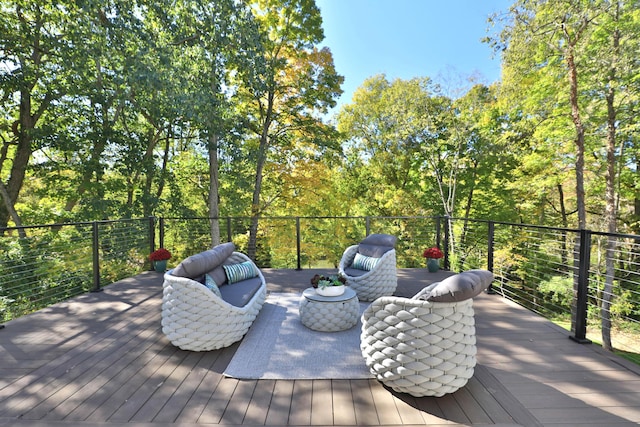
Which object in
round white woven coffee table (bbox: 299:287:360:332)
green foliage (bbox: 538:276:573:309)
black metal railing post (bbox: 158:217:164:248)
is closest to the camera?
round white woven coffee table (bbox: 299:287:360:332)

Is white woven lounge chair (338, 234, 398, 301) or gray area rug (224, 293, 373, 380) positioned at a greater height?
white woven lounge chair (338, 234, 398, 301)

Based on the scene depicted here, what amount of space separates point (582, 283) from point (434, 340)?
A: 1801 mm

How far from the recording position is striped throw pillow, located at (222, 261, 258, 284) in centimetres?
314

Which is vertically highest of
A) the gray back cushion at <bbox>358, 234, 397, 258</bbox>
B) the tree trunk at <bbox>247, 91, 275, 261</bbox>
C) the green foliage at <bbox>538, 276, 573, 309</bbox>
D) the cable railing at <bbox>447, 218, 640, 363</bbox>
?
the tree trunk at <bbox>247, 91, 275, 261</bbox>

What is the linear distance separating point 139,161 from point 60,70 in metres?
2.34

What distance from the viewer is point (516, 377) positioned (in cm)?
190

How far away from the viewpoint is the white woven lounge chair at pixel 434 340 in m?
1.62

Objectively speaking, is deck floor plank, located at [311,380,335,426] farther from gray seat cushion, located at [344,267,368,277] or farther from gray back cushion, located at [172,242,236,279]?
gray seat cushion, located at [344,267,368,277]

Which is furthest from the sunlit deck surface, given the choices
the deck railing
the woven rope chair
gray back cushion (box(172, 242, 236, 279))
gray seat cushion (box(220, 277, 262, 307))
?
the deck railing

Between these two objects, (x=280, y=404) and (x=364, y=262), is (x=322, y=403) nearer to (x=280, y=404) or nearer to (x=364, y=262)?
(x=280, y=404)

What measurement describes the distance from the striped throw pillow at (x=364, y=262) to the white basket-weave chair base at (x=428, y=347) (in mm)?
1890

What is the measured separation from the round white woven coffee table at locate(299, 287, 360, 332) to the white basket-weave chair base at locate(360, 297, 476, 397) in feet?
2.97

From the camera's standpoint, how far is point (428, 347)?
162cm

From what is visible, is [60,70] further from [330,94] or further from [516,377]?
[516,377]
